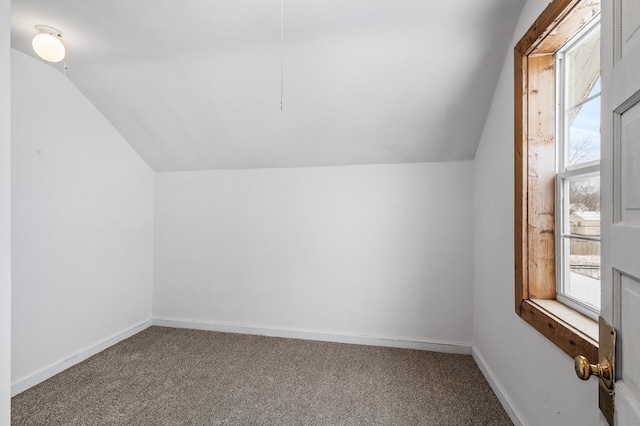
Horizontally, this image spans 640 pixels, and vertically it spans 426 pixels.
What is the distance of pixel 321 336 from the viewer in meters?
3.05

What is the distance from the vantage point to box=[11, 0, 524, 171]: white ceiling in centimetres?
185

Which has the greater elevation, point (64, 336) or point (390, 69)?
point (390, 69)

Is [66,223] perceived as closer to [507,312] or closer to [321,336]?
[321,336]

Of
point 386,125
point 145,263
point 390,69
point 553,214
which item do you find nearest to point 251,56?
point 390,69

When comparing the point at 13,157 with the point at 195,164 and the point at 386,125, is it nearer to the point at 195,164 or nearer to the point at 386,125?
the point at 195,164

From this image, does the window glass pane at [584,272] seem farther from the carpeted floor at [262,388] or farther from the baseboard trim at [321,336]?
the baseboard trim at [321,336]

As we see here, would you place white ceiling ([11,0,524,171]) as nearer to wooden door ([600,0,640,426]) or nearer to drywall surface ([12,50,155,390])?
drywall surface ([12,50,155,390])

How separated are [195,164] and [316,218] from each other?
1338mm

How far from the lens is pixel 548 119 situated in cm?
168

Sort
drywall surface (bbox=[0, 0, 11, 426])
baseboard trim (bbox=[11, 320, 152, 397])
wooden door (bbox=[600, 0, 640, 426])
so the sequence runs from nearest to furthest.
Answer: wooden door (bbox=[600, 0, 640, 426]) → drywall surface (bbox=[0, 0, 11, 426]) → baseboard trim (bbox=[11, 320, 152, 397])

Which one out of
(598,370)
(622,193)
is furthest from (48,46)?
(598,370)

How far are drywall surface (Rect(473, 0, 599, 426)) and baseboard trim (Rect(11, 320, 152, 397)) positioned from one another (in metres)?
3.07

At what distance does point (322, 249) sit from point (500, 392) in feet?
5.58

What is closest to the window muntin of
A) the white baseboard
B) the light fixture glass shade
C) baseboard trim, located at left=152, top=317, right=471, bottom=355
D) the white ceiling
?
the white ceiling
